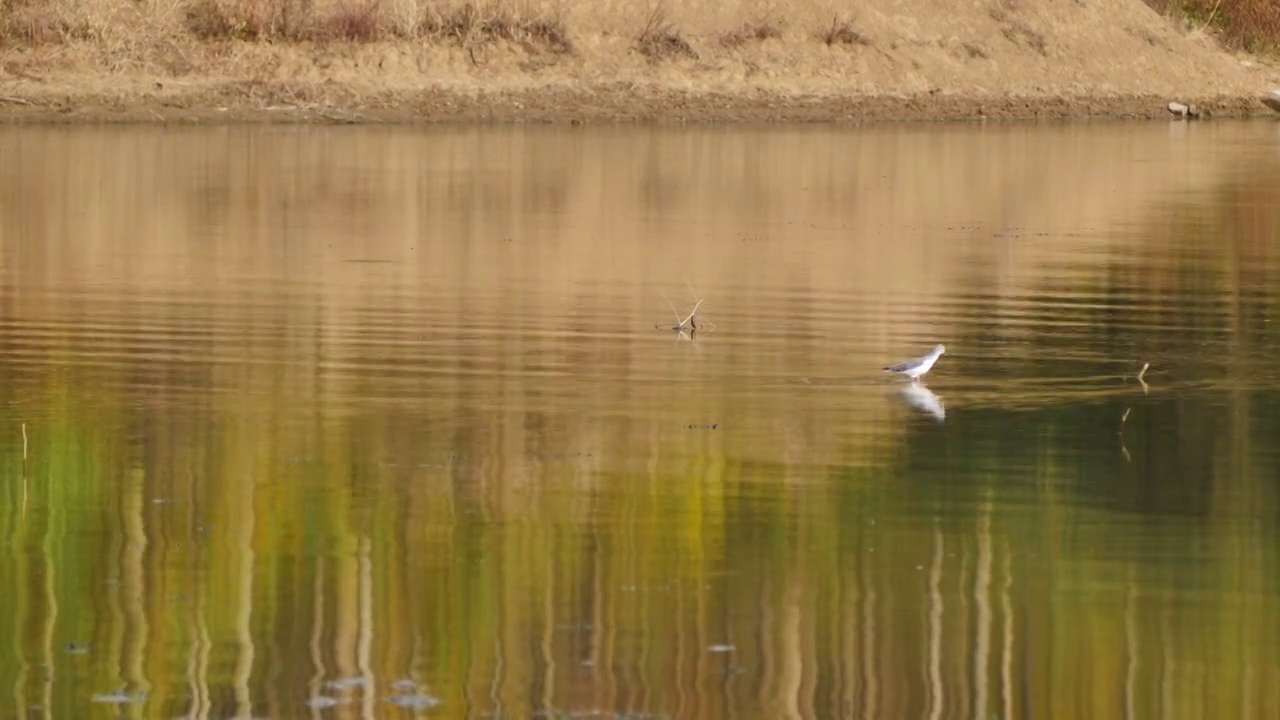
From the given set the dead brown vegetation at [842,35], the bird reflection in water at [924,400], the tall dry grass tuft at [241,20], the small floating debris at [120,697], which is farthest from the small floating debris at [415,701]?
the dead brown vegetation at [842,35]

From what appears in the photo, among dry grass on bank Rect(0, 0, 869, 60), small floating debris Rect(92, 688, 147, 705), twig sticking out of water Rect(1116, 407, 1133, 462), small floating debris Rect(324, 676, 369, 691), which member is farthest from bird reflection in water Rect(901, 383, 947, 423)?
dry grass on bank Rect(0, 0, 869, 60)

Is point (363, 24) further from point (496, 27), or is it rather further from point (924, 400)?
point (924, 400)

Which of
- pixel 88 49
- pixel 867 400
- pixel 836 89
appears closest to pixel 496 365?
pixel 867 400

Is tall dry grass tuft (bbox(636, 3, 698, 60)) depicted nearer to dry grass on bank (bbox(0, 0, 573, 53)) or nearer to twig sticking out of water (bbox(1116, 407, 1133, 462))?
dry grass on bank (bbox(0, 0, 573, 53))

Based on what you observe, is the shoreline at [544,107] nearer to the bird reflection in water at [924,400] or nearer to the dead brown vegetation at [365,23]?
the dead brown vegetation at [365,23]

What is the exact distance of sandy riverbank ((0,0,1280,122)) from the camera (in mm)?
42156

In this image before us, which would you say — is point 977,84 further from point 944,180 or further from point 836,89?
point 944,180

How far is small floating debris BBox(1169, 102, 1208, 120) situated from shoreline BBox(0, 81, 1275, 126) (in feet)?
0.73

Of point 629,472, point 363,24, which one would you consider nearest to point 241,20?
point 363,24

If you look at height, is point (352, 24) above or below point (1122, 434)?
above

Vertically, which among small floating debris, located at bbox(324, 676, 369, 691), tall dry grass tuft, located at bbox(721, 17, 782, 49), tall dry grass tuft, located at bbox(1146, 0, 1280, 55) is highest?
tall dry grass tuft, located at bbox(1146, 0, 1280, 55)

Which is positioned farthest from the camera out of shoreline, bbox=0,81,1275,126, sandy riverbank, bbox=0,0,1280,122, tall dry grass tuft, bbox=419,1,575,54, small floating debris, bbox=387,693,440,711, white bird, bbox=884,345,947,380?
tall dry grass tuft, bbox=419,1,575,54

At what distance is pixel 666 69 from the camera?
45906mm

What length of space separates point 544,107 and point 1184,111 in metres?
12.7
